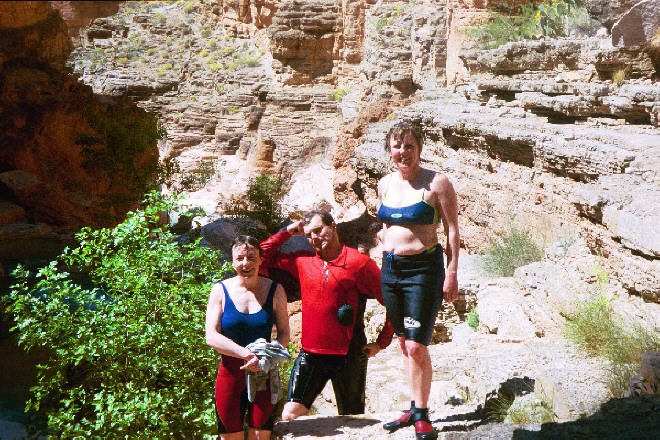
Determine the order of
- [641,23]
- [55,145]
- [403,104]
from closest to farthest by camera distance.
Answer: [641,23] → [403,104] → [55,145]

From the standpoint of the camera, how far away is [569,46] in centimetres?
1092

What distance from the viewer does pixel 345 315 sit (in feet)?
14.1

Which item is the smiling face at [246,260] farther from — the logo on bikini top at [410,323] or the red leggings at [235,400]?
the logo on bikini top at [410,323]

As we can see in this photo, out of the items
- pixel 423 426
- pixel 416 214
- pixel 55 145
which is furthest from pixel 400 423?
pixel 55 145

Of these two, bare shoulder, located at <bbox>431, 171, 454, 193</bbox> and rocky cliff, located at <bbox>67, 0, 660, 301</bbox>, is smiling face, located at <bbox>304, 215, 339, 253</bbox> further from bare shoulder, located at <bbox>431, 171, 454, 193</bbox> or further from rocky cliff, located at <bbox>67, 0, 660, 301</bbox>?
rocky cliff, located at <bbox>67, 0, 660, 301</bbox>

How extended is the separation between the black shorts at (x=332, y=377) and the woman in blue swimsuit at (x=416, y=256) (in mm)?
500

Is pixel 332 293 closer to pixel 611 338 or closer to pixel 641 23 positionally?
pixel 611 338

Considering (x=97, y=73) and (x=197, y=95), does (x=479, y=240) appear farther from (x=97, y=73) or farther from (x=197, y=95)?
(x=97, y=73)

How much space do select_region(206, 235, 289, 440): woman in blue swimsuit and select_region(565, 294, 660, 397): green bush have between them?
2.01m

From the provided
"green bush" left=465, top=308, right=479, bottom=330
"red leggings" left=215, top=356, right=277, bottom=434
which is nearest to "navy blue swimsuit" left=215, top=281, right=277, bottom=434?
"red leggings" left=215, top=356, right=277, bottom=434

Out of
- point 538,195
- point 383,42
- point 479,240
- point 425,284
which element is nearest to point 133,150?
point 383,42

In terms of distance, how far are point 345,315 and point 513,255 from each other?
4.17 m

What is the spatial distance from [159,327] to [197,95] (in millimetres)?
23830

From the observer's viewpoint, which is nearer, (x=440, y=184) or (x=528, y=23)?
(x=440, y=184)
